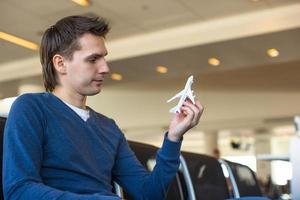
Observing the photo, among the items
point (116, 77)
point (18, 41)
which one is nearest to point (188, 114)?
point (18, 41)

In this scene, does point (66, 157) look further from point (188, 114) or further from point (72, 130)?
point (188, 114)

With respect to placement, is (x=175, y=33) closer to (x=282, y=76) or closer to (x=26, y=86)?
(x=26, y=86)

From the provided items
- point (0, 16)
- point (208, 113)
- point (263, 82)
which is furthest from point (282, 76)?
point (0, 16)

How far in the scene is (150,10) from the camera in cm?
732

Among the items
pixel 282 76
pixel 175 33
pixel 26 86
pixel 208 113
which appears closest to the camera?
pixel 175 33

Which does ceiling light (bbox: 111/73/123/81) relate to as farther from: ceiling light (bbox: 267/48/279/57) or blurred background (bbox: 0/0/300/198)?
ceiling light (bbox: 267/48/279/57)

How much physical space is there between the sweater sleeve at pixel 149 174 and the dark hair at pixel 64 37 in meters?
0.38

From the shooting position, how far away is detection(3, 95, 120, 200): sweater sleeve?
45.9 inches

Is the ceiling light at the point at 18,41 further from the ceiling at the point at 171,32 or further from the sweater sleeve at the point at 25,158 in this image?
the sweater sleeve at the point at 25,158

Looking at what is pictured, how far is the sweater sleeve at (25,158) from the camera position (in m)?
1.17

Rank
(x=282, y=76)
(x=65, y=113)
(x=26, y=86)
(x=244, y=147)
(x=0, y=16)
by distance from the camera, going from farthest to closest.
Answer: (x=244, y=147) < (x=282, y=76) < (x=26, y=86) < (x=0, y=16) < (x=65, y=113)

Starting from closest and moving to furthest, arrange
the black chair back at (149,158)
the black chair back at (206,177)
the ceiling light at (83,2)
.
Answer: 1. the black chair back at (149,158)
2. the black chair back at (206,177)
3. the ceiling light at (83,2)

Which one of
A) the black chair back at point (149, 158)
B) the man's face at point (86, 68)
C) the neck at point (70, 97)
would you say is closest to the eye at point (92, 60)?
the man's face at point (86, 68)

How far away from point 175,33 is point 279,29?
1.83 m
